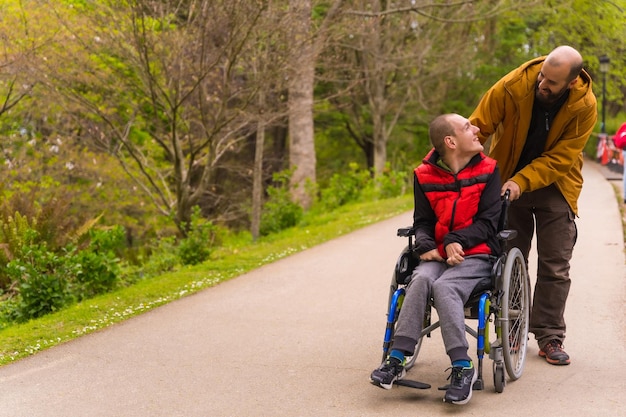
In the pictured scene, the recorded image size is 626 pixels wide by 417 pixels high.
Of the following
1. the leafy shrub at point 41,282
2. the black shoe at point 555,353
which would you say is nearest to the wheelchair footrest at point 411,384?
the black shoe at point 555,353

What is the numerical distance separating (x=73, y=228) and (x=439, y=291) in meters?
6.44

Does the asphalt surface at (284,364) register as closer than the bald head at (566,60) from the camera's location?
Yes

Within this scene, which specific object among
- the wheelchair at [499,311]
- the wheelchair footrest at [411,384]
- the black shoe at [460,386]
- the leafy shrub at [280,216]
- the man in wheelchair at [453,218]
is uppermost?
the man in wheelchair at [453,218]

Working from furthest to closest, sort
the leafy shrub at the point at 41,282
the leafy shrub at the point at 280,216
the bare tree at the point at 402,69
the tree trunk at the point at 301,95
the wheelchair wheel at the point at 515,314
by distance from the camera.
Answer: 1. the bare tree at the point at 402,69
2. the leafy shrub at the point at 280,216
3. the tree trunk at the point at 301,95
4. the leafy shrub at the point at 41,282
5. the wheelchair wheel at the point at 515,314

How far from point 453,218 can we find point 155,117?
364 inches

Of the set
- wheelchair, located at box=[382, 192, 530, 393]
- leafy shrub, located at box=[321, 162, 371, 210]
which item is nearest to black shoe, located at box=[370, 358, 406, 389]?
wheelchair, located at box=[382, 192, 530, 393]

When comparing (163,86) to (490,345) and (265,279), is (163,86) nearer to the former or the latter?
(265,279)

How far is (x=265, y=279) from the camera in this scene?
9461mm

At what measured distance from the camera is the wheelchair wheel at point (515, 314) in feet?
17.3

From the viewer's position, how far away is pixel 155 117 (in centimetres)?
1394

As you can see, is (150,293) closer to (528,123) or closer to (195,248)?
(195,248)

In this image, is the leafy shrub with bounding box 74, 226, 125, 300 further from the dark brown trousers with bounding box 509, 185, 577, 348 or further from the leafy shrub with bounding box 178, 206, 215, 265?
the dark brown trousers with bounding box 509, 185, 577, 348

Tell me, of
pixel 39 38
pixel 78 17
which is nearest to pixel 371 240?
pixel 78 17

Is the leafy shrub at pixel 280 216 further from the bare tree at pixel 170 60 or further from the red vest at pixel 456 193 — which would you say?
the red vest at pixel 456 193
